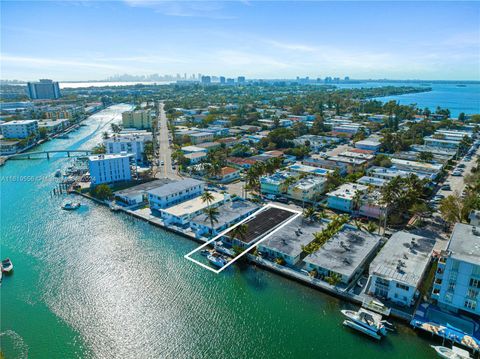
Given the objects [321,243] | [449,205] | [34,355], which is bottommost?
[34,355]

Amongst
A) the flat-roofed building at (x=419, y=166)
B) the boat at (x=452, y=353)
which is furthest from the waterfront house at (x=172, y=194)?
the flat-roofed building at (x=419, y=166)

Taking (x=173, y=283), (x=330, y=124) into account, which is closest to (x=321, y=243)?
(x=173, y=283)

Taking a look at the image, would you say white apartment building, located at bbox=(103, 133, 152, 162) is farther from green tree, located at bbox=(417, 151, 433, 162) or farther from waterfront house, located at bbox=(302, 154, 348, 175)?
green tree, located at bbox=(417, 151, 433, 162)

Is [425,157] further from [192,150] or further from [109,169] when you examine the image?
[109,169]

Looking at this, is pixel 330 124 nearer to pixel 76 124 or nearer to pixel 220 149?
pixel 220 149

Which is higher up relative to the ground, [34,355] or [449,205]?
[449,205]

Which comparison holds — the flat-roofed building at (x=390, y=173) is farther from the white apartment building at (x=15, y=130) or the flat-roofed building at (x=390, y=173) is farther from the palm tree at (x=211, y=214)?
the white apartment building at (x=15, y=130)
